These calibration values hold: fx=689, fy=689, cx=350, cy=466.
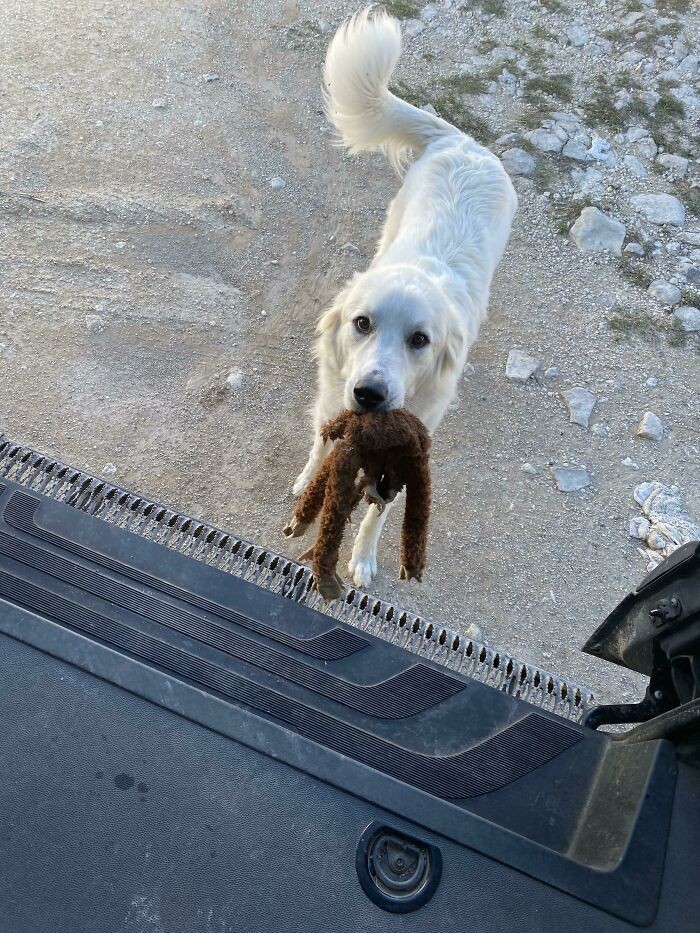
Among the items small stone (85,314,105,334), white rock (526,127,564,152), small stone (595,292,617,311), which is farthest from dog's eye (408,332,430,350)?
white rock (526,127,564,152)

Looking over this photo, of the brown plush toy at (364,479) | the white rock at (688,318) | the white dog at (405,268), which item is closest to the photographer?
the brown plush toy at (364,479)

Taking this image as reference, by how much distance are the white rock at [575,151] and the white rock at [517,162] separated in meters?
0.26

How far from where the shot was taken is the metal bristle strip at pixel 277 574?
163cm

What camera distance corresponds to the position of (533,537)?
3061 millimetres

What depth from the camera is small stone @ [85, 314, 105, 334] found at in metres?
3.37

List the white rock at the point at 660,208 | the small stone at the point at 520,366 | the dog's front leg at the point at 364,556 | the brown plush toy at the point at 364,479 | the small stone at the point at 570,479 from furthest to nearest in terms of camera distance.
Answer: the white rock at the point at 660,208, the small stone at the point at 520,366, the small stone at the point at 570,479, the dog's front leg at the point at 364,556, the brown plush toy at the point at 364,479

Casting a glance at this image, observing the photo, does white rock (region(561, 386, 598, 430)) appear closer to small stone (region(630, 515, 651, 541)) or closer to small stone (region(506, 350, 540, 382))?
small stone (region(506, 350, 540, 382))

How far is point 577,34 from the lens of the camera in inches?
210

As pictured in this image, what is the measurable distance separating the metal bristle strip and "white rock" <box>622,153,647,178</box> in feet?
12.9

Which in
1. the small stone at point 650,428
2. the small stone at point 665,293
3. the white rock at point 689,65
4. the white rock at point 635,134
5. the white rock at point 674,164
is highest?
the white rock at point 689,65

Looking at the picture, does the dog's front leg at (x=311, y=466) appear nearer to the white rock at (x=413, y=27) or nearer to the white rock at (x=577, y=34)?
the white rock at (x=413, y=27)

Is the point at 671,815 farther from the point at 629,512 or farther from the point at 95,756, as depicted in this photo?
the point at 629,512

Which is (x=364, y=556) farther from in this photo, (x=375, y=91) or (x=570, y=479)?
(x=375, y=91)

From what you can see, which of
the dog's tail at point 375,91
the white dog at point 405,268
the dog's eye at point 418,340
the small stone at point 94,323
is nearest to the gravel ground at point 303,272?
the small stone at point 94,323
